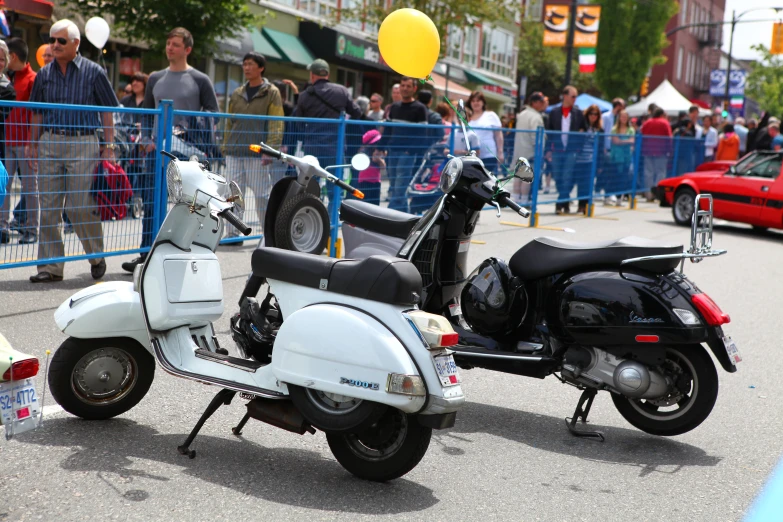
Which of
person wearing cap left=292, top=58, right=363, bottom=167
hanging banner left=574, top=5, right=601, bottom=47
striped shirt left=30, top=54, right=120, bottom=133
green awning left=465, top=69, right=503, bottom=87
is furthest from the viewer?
green awning left=465, top=69, right=503, bottom=87

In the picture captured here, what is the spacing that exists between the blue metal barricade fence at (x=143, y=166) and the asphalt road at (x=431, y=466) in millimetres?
1272

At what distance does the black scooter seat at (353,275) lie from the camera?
3.77 metres

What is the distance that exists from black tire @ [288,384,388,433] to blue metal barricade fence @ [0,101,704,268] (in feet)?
10.3

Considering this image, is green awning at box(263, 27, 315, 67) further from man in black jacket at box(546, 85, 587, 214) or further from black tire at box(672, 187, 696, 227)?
black tire at box(672, 187, 696, 227)

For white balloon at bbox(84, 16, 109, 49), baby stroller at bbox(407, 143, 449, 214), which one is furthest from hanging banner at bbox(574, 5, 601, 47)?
baby stroller at bbox(407, 143, 449, 214)

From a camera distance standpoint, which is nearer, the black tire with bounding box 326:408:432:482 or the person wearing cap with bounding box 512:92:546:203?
the black tire with bounding box 326:408:432:482

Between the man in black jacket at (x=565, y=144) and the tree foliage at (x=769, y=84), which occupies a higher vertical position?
the tree foliage at (x=769, y=84)

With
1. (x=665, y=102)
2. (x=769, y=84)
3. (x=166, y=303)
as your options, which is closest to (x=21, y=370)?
(x=166, y=303)

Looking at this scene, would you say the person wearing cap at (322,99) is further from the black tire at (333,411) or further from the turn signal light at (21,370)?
the turn signal light at (21,370)

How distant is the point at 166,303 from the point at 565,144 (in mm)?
11394

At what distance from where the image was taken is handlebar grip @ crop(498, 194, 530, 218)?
470cm

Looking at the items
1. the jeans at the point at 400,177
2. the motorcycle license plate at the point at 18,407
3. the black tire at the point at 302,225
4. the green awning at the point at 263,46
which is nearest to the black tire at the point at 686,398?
the black tire at the point at 302,225

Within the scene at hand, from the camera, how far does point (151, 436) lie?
Result: 170 inches

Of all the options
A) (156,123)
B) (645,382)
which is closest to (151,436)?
(645,382)
